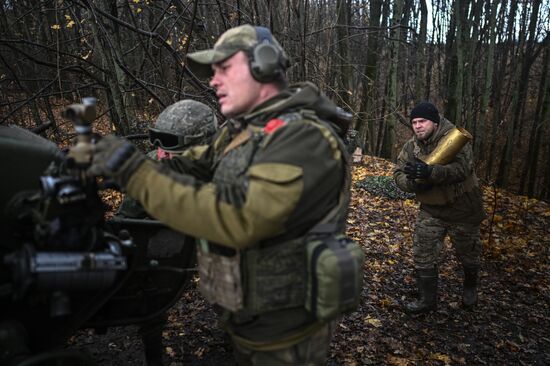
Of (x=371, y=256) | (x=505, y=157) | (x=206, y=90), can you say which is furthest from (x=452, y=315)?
(x=505, y=157)

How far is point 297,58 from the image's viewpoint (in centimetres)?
674

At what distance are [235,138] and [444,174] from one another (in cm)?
337

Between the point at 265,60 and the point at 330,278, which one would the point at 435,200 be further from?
the point at 265,60

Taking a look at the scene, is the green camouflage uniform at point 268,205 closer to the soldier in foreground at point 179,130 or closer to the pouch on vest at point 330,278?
the pouch on vest at point 330,278

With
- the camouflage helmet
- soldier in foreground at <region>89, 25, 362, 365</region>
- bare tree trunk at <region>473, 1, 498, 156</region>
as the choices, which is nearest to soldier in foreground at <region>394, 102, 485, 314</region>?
the camouflage helmet

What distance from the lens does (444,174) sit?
4.71 m

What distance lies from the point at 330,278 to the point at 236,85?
3.45 feet

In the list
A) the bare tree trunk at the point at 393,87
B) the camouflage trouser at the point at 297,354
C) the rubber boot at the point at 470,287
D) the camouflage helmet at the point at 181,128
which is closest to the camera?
the camouflage trouser at the point at 297,354

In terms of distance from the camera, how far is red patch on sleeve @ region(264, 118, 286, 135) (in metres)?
1.91

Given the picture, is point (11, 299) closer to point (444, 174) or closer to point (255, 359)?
point (255, 359)

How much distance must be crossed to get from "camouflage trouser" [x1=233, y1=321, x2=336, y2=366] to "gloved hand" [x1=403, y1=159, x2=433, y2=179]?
113 inches

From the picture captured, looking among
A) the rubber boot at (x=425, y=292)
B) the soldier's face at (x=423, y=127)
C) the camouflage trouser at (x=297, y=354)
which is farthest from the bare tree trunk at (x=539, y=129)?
the camouflage trouser at (x=297, y=354)

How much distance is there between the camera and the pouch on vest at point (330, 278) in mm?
1921

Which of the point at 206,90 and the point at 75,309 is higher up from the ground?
the point at 206,90
